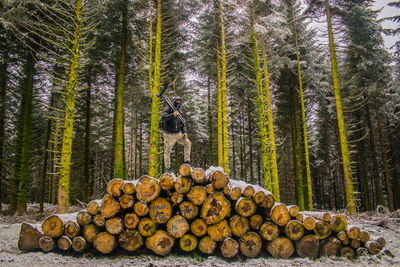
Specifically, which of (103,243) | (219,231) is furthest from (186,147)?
(103,243)

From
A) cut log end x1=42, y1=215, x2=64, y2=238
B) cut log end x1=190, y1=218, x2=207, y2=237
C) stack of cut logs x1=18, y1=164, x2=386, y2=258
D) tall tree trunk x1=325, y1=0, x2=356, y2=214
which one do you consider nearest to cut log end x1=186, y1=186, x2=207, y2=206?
stack of cut logs x1=18, y1=164, x2=386, y2=258

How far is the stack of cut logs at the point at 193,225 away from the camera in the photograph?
4.07 metres

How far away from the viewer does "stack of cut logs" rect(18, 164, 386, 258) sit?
13.4 feet

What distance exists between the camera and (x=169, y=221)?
13.7 feet

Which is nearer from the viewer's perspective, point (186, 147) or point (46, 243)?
point (46, 243)

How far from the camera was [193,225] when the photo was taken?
420cm

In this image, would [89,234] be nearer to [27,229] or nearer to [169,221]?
[27,229]

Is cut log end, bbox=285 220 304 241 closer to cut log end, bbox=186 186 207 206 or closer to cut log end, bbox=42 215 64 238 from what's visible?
cut log end, bbox=186 186 207 206

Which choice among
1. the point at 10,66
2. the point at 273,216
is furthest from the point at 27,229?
the point at 10,66

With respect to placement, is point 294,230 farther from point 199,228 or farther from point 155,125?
point 155,125

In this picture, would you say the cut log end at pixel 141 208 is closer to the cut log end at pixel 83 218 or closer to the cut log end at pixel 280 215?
the cut log end at pixel 83 218

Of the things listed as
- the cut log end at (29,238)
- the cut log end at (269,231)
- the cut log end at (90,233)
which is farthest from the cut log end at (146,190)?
the cut log end at (269,231)

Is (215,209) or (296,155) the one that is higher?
(296,155)

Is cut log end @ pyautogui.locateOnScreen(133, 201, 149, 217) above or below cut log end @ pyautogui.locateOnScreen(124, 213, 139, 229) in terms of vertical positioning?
above
